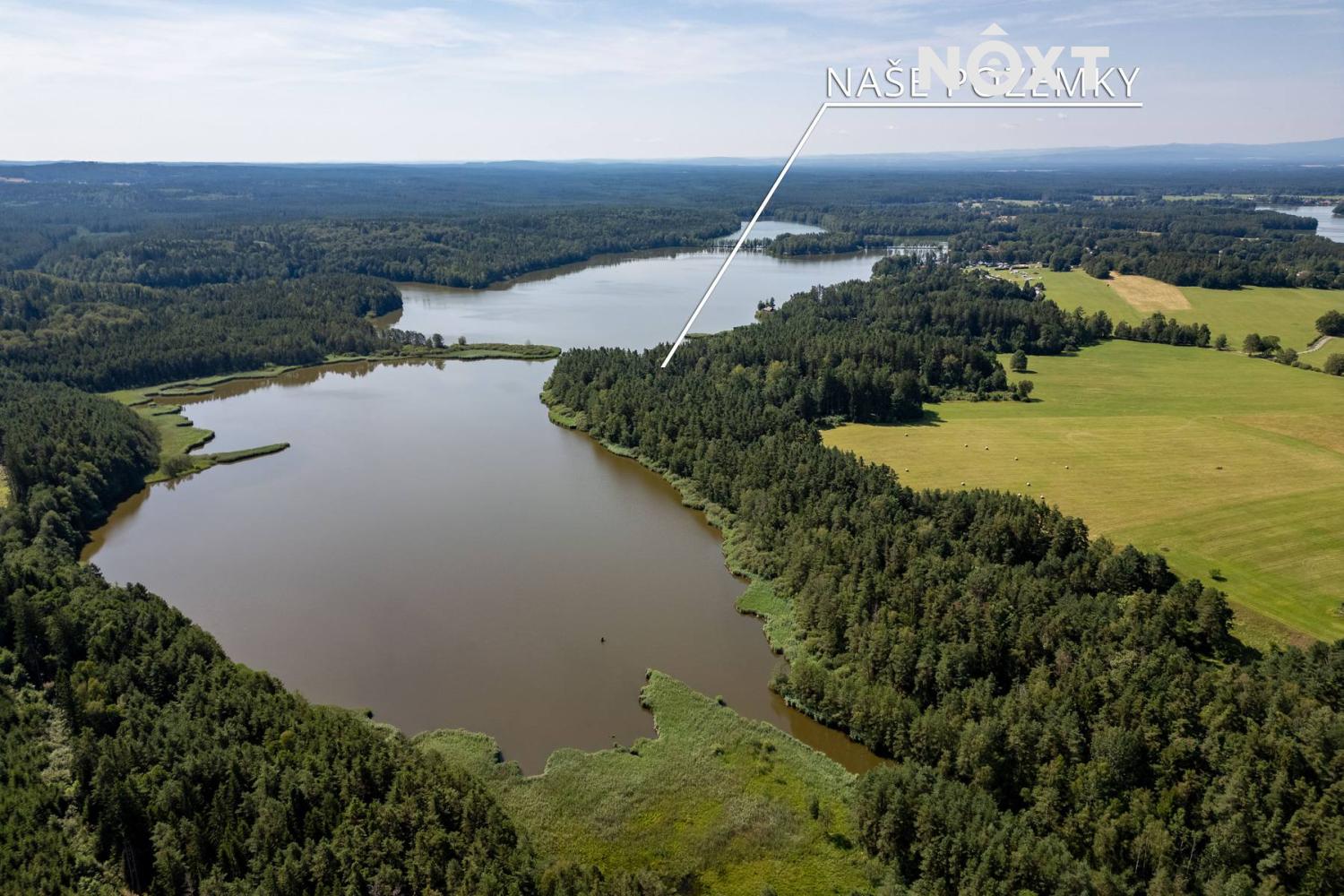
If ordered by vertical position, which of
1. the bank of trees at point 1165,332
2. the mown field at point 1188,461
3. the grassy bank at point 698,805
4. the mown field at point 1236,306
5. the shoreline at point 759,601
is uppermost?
the mown field at point 1236,306

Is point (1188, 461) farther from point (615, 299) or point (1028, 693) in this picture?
point (615, 299)

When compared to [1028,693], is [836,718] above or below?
below

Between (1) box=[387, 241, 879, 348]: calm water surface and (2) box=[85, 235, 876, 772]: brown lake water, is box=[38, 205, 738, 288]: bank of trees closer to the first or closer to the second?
(1) box=[387, 241, 879, 348]: calm water surface

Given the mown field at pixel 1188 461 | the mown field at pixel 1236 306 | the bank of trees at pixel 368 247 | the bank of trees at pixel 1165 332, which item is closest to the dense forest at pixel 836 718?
the mown field at pixel 1188 461

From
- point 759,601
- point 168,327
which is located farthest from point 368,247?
point 759,601

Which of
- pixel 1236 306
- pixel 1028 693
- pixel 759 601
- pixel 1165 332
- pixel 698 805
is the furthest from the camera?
pixel 1236 306

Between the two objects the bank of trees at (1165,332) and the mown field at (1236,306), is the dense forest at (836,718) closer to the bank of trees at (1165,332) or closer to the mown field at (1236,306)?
the bank of trees at (1165,332)

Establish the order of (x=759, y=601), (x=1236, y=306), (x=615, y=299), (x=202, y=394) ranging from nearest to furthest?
(x=759, y=601), (x=202, y=394), (x=1236, y=306), (x=615, y=299)
